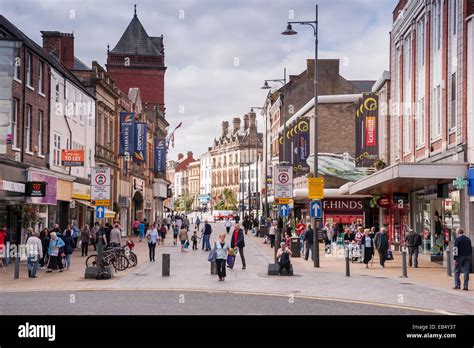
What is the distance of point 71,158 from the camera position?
129ft

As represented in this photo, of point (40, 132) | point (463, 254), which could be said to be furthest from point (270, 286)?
point (40, 132)

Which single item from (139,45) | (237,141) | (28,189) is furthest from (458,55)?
(237,141)

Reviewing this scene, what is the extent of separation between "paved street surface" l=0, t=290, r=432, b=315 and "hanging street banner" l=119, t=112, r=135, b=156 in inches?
1472

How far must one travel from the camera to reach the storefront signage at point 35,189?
105ft

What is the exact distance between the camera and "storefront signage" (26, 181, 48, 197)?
32.1m

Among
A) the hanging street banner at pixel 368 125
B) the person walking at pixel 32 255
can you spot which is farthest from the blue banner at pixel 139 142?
the person walking at pixel 32 255

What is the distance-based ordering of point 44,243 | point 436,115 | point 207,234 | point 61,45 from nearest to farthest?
point 44,243
point 436,115
point 207,234
point 61,45

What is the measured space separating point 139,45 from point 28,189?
178ft

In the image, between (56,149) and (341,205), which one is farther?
(341,205)

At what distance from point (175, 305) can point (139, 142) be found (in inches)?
1663

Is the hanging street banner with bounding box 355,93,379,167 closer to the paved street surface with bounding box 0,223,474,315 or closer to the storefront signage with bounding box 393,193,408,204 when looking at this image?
the storefront signage with bounding box 393,193,408,204

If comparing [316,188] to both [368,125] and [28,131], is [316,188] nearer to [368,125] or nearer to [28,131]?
[368,125]

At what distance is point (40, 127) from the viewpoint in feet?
119

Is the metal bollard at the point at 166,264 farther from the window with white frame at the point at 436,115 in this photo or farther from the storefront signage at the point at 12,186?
the window with white frame at the point at 436,115
